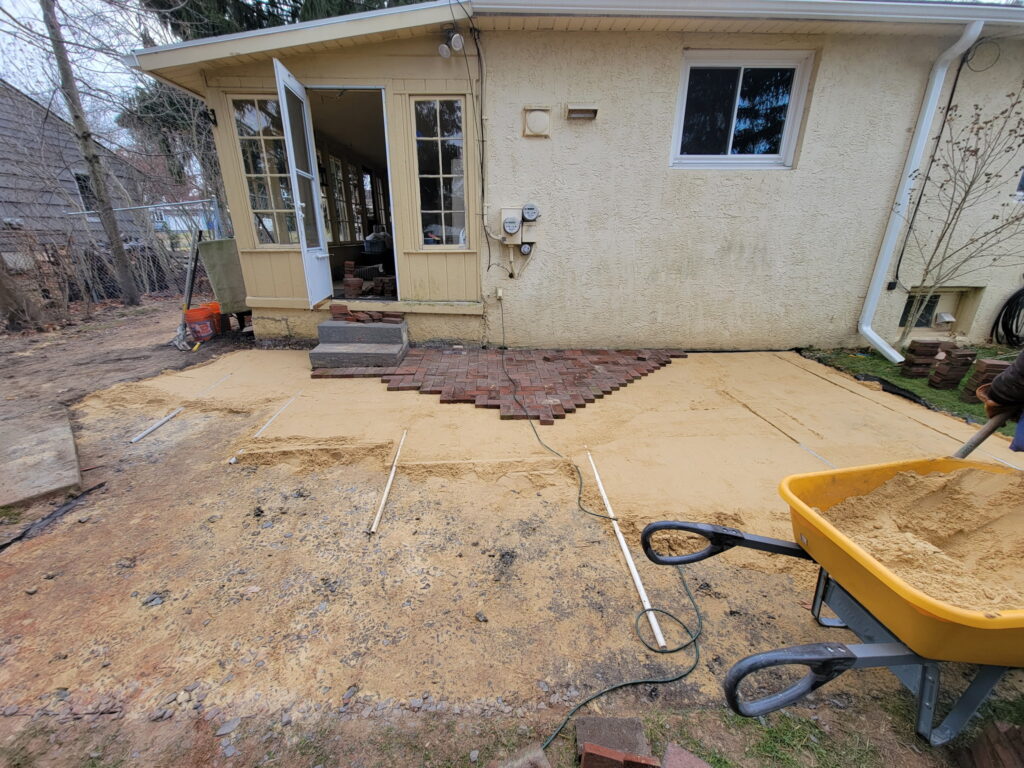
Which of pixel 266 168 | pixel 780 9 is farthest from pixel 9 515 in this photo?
pixel 780 9

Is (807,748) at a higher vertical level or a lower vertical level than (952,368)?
lower

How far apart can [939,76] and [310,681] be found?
7580 mm

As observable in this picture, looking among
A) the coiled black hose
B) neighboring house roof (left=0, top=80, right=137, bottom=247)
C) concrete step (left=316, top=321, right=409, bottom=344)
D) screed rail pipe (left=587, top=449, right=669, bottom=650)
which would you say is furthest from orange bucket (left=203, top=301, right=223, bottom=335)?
the coiled black hose

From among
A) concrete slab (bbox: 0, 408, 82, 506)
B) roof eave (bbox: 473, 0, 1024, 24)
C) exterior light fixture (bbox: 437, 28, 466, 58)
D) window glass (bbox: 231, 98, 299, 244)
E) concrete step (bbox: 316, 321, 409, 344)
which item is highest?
roof eave (bbox: 473, 0, 1024, 24)

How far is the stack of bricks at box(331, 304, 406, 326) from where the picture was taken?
5.20m

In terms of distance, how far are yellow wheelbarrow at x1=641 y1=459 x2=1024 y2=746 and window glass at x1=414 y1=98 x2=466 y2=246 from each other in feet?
15.0

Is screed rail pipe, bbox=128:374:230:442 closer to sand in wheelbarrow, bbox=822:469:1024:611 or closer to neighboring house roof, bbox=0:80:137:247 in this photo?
sand in wheelbarrow, bbox=822:469:1024:611

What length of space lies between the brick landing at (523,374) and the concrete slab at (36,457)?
196 centimetres

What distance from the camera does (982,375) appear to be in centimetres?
394

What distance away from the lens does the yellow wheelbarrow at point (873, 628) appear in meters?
1.09

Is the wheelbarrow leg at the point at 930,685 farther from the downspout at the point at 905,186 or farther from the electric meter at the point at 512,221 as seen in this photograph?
the downspout at the point at 905,186

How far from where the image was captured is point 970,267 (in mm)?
5320

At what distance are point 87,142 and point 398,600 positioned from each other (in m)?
10.9

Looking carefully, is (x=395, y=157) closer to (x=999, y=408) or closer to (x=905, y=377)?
(x=999, y=408)
